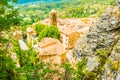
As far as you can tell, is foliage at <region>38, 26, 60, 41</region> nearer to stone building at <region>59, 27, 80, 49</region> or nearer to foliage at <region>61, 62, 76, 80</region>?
stone building at <region>59, 27, 80, 49</region>

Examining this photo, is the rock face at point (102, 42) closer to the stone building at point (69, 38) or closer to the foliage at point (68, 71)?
the foliage at point (68, 71)

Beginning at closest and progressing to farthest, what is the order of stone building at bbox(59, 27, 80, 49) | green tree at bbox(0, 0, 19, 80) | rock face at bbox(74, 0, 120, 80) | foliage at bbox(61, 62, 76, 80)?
green tree at bbox(0, 0, 19, 80) → rock face at bbox(74, 0, 120, 80) → foliage at bbox(61, 62, 76, 80) → stone building at bbox(59, 27, 80, 49)

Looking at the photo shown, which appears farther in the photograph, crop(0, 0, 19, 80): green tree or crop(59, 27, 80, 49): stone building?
crop(59, 27, 80, 49): stone building

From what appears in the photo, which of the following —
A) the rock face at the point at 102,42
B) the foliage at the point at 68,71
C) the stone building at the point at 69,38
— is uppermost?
the rock face at the point at 102,42

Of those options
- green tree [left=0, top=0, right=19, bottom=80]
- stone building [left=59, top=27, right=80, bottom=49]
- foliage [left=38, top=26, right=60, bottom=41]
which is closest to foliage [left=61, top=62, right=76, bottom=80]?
green tree [left=0, top=0, right=19, bottom=80]

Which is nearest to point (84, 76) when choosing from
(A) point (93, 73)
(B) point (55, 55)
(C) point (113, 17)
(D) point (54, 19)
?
(A) point (93, 73)

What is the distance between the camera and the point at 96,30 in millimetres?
15844

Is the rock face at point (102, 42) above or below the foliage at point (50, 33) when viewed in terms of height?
above

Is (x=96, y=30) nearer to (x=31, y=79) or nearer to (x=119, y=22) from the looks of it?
(x=119, y=22)

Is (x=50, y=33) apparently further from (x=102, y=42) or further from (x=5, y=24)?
(x=5, y=24)

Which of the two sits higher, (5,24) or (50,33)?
(5,24)

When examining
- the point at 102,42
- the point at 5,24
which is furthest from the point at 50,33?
the point at 5,24

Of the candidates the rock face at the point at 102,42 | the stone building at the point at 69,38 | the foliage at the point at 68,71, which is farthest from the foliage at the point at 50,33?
the rock face at the point at 102,42

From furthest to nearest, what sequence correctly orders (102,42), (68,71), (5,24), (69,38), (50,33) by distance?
1. (50,33)
2. (69,38)
3. (68,71)
4. (102,42)
5. (5,24)
